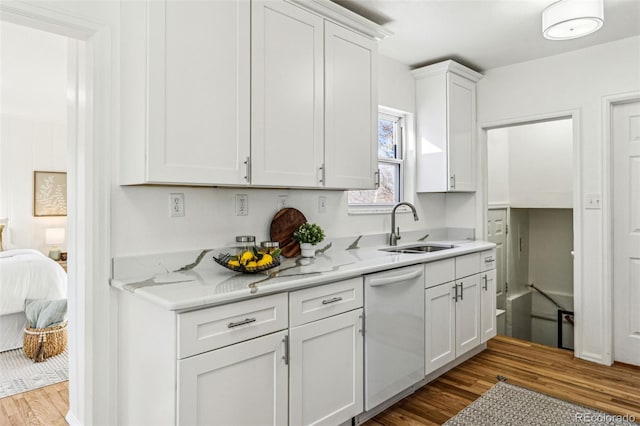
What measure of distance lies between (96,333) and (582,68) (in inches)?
154

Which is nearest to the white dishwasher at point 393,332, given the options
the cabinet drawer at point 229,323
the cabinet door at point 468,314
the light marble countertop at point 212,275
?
the light marble countertop at point 212,275

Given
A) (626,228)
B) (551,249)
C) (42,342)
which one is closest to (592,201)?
(626,228)

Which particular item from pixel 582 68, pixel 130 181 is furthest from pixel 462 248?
pixel 130 181

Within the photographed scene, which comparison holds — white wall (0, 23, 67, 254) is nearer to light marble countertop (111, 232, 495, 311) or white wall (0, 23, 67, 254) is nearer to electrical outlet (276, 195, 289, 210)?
electrical outlet (276, 195, 289, 210)

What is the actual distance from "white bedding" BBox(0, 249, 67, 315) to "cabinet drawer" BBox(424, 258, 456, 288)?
3247 mm

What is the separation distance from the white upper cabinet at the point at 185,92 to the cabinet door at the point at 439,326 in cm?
159

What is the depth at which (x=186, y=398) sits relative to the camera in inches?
59.1

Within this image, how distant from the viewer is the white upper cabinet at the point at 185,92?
5.72 ft

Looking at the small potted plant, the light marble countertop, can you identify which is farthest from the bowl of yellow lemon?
the small potted plant

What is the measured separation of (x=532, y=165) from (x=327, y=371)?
13.0ft

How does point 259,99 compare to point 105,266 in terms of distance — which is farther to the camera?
point 259,99

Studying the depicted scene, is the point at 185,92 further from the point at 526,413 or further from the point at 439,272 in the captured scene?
the point at 526,413

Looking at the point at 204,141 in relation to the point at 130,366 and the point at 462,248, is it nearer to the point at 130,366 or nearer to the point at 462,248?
the point at 130,366

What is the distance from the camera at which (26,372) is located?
2.99 meters
